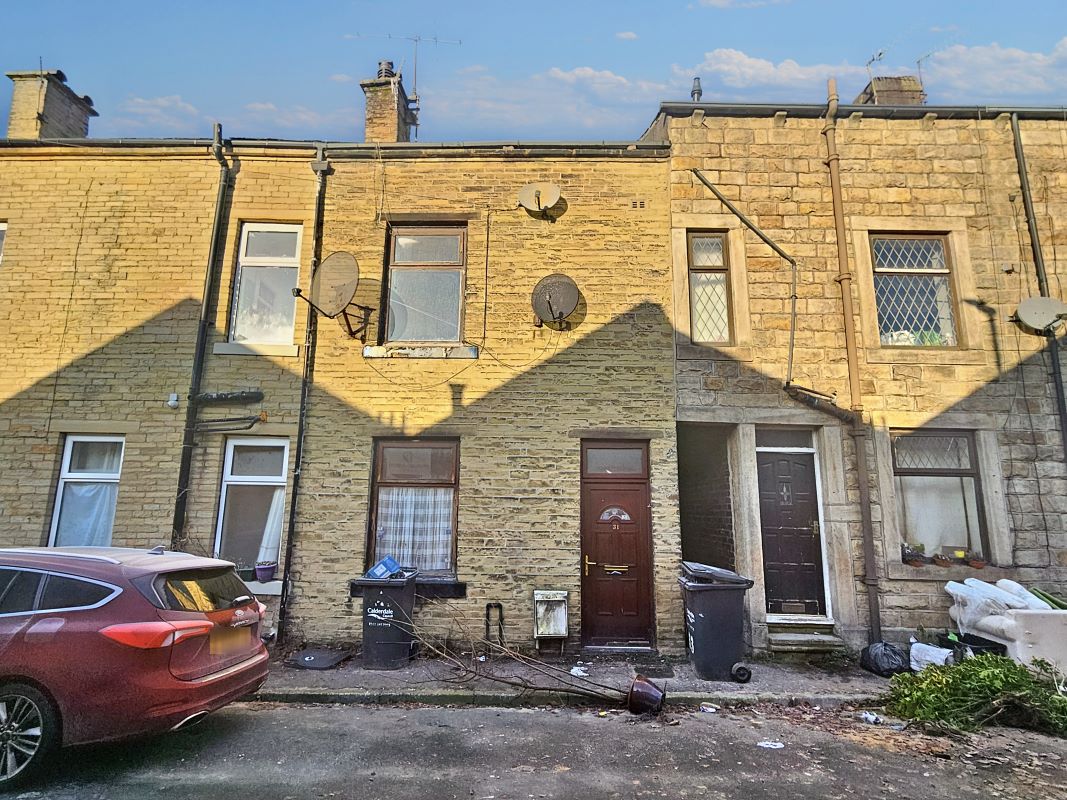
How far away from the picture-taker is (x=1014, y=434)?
817 cm

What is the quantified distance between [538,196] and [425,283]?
212cm

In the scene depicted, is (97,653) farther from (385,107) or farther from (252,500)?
(385,107)

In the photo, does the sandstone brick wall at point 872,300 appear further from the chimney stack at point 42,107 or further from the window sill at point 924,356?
the chimney stack at point 42,107

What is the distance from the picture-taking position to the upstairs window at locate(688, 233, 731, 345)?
28.4 feet

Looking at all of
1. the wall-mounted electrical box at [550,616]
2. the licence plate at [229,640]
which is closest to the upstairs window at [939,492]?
the wall-mounted electrical box at [550,616]

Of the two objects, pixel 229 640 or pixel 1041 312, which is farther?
pixel 1041 312

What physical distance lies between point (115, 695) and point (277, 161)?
762 cm

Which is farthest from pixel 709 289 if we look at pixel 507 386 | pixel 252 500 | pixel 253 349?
pixel 252 500

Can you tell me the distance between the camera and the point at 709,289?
8.80 m

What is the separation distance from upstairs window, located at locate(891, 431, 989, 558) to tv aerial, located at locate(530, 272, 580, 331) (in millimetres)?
4899

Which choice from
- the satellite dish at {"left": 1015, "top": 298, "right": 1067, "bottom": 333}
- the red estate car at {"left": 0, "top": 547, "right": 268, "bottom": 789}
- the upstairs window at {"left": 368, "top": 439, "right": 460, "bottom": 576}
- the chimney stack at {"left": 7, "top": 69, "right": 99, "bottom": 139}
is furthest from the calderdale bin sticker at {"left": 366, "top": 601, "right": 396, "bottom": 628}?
the satellite dish at {"left": 1015, "top": 298, "right": 1067, "bottom": 333}

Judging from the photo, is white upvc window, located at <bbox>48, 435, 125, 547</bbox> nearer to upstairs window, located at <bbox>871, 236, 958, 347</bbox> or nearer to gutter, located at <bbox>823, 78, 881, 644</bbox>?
gutter, located at <bbox>823, 78, 881, 644</bbox>

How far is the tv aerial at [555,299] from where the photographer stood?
27.1 feet

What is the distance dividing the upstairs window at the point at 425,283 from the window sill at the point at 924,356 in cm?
599
